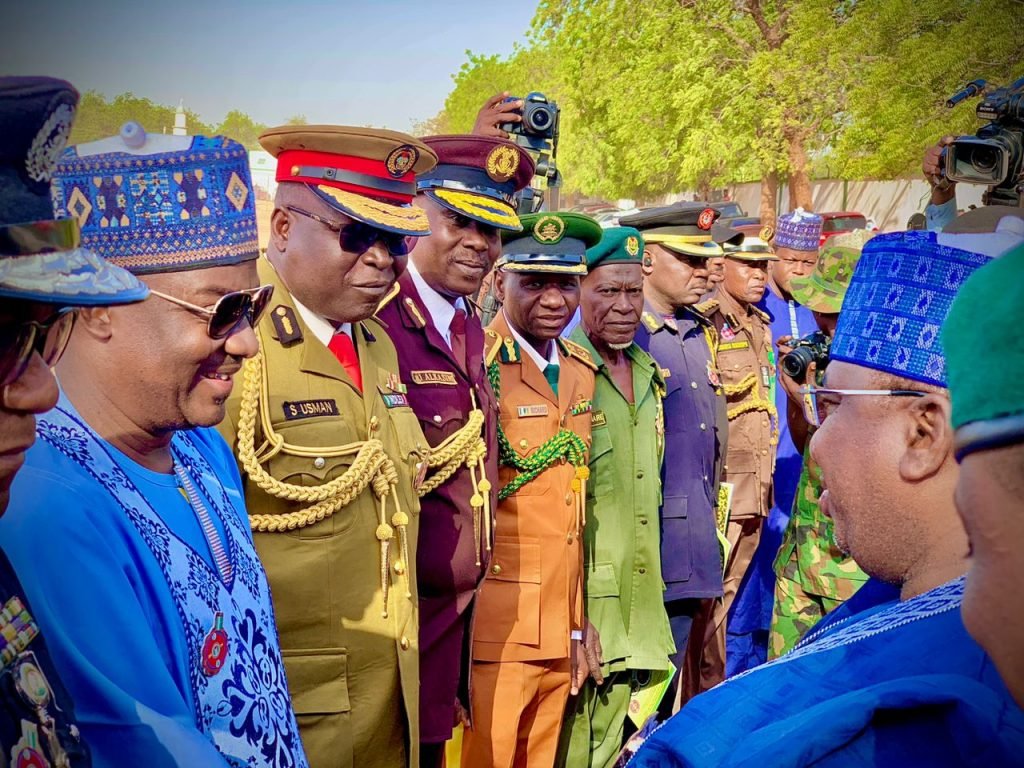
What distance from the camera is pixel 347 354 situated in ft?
10.1

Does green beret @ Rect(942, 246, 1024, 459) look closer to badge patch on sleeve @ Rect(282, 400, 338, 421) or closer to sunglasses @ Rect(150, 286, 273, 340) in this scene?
sunglasses @ Rect(150, 286, 273, 340)

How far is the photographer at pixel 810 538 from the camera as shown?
418 cm

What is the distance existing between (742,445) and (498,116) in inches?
108

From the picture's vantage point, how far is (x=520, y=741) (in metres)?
4.18

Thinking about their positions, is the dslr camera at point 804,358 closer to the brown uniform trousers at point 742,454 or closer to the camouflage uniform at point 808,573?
the camouflage uniform at point 808,573

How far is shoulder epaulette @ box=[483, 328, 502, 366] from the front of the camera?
13.7ft

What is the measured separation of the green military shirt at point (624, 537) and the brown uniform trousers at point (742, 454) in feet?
4.06

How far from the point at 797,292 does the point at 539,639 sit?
6.62 ft

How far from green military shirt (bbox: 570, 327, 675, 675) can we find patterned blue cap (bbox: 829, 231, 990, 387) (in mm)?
2718

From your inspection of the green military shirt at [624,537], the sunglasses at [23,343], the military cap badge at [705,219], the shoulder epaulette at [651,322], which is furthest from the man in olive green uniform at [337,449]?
the military cap badge at [705,219]

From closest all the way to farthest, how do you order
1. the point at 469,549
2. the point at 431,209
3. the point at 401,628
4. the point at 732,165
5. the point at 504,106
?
the point at 401,628
the point at 469,549
the point at 431,209
the point at 504,106
the point at 732,165

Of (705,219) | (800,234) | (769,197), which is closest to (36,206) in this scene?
(705,219)

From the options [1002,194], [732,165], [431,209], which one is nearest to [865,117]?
[732,165]

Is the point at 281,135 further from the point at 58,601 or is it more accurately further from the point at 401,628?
the point at 58,601
